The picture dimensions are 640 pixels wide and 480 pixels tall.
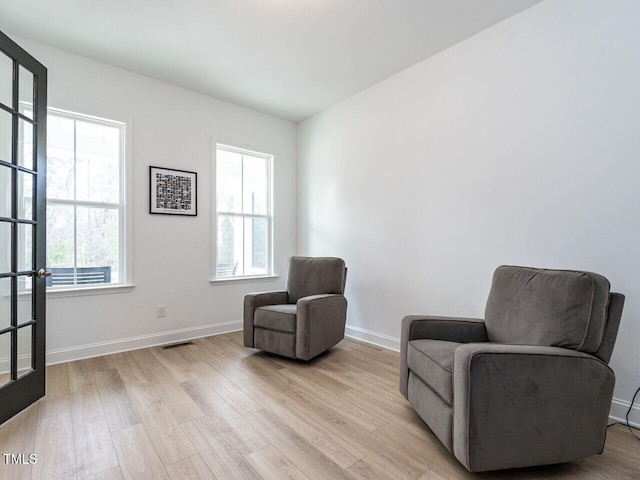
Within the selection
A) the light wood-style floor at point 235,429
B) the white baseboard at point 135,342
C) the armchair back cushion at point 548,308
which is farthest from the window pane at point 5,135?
the armchair back cushion at point 548,308

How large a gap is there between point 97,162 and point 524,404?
12.4ft

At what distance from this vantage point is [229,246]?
4.00m

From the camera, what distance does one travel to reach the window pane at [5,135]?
6.48ft

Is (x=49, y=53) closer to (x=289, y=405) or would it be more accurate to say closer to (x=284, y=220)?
(x=284, y=220)

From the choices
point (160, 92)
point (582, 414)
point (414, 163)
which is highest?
point (160, 92)

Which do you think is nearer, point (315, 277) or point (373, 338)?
point (315, 277)

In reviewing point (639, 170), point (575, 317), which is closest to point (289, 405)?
point (575, 317)

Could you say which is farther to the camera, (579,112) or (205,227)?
(205,227)

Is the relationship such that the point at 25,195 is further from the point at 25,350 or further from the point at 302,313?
the point at 302,313

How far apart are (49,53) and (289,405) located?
3.52 m

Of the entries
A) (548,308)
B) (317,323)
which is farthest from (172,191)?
(548,308)

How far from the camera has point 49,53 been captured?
2.79m

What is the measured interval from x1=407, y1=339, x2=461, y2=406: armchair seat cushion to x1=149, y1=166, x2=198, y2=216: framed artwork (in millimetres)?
2782

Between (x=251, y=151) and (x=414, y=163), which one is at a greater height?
(x=251, y=151)
